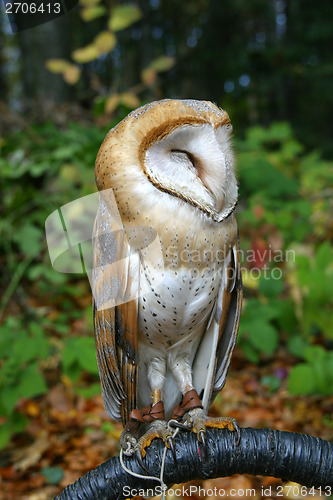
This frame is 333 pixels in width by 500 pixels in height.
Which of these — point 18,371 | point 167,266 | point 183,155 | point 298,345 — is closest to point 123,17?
point 183,155

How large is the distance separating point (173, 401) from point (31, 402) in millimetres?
1615

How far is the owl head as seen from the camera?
3.05ft

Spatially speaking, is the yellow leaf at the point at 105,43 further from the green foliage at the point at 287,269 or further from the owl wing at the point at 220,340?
the owl wing at the point at 220,340

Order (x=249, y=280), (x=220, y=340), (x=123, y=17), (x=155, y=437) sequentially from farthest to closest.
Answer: (x=249, y=280), (x=123, y=17), (x=220, y=340), (x=155, y=437)

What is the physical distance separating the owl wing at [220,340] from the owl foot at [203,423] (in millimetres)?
130

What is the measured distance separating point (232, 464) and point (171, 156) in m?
0.68

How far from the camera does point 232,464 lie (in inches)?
38.0

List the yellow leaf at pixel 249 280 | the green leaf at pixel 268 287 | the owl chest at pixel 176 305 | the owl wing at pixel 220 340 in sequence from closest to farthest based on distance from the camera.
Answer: the owl chest at pixel 176 305 → the owl wing at pixel 220 340 → the green leaf at pixel 268 287 → the yellow leaf at pixel 249 280

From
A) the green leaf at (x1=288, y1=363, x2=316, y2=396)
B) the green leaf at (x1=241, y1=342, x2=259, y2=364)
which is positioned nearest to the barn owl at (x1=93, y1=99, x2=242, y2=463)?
the green leaf at (x1=288, y1=363, x2=316, y2=396)

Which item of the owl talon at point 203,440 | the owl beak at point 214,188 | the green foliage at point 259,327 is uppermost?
the owl beak at point 214,188

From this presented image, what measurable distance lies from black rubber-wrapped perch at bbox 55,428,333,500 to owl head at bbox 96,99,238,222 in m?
0.51

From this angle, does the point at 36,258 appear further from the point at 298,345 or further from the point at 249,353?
the point at 298,345

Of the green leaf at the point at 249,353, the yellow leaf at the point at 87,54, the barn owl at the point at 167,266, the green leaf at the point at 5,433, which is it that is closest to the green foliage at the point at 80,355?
the green leaf at the point at 5,433

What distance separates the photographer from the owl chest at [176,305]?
1.05m
